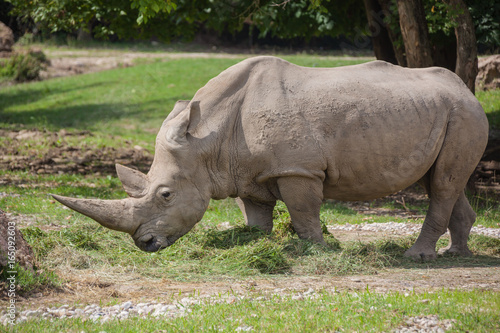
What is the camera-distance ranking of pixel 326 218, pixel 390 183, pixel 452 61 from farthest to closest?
pixel 452 61
pixel 326 218
pixel 390 183

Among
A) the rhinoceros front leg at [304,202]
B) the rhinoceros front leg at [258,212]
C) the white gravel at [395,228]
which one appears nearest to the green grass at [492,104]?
the white gravel at [395,228]

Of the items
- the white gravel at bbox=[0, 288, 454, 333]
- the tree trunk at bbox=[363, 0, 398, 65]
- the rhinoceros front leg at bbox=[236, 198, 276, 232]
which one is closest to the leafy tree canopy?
the tree trunk at bbox=[363, 0, 398, 65]

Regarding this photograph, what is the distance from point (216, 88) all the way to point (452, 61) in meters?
7.68

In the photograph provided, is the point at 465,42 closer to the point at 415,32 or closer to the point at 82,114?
the point at 415,32

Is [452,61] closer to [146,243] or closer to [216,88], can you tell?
[216,88]

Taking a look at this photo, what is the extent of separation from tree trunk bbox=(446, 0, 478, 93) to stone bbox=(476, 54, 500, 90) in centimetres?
716

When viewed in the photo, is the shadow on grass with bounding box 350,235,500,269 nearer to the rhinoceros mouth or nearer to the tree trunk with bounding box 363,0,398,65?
the rhinoceros mouth

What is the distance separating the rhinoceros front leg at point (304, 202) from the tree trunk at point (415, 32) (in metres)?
4.80

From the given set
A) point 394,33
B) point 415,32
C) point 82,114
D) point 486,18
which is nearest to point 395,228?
point 415,32

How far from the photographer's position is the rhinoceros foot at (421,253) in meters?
7.91

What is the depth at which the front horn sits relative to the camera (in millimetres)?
6703

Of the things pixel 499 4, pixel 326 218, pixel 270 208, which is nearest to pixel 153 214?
pixel 270 208

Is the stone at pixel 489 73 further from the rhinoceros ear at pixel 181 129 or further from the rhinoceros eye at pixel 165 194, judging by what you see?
the rhinoceros eye at pixel 165 194

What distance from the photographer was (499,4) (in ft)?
39.9
